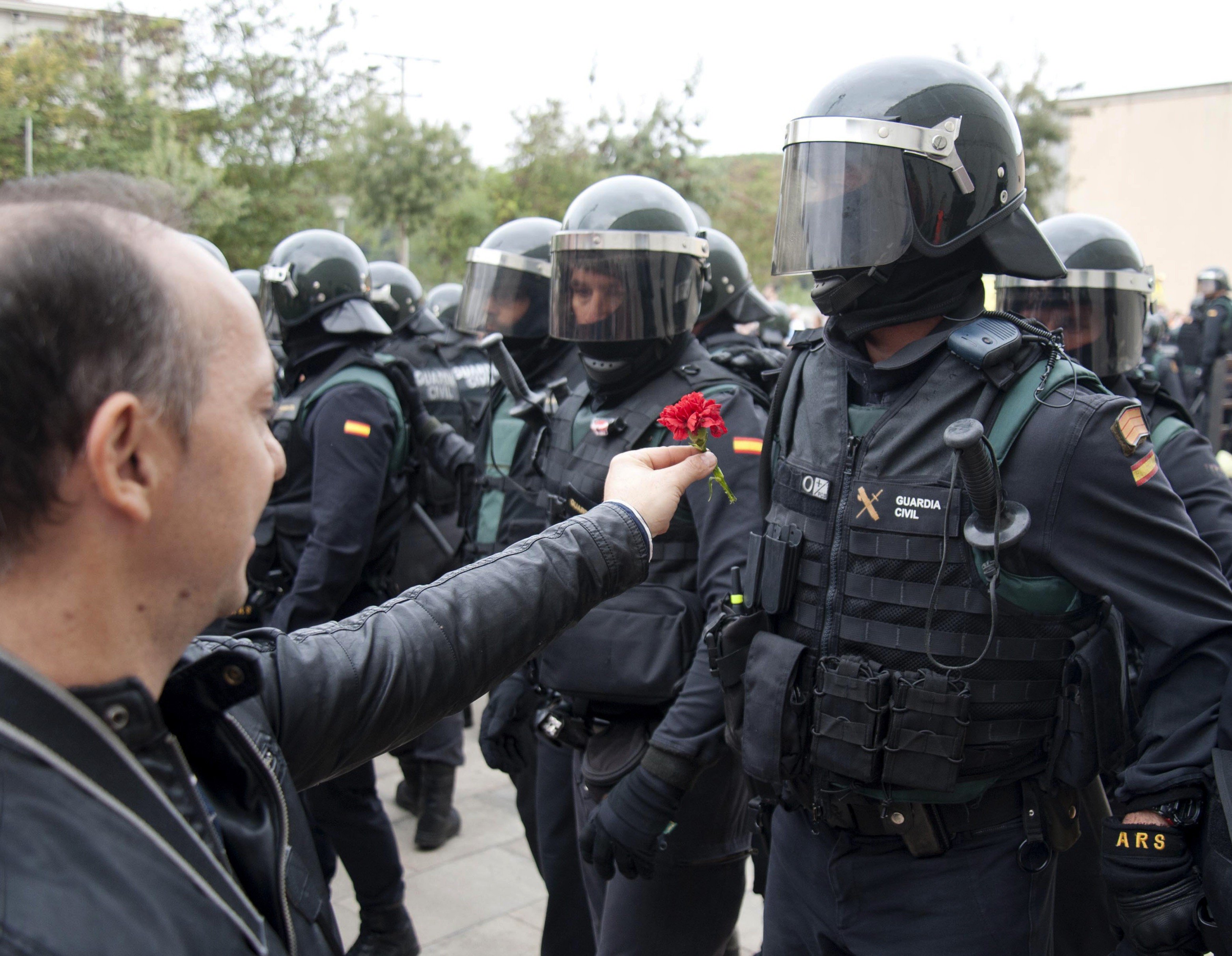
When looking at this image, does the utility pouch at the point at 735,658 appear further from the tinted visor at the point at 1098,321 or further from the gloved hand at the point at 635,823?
the tinted visor at the point at 1098,321

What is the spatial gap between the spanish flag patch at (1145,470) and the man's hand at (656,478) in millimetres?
738

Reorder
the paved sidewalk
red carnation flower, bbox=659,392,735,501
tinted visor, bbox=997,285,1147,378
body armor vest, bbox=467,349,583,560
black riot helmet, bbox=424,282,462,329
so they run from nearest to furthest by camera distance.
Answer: red carnation flower, bbox=659,392,735,501
tinted visor, bbox=997,285,1147,378
body armor vest, bbox=467,349,583,560
the paved sidewalk
black riot helmet, bbox=424,282,462,329

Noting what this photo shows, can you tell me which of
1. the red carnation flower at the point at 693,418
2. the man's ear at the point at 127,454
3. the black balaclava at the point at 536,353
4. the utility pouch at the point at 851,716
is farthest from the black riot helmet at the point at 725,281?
the man's ear at the point at 127,454

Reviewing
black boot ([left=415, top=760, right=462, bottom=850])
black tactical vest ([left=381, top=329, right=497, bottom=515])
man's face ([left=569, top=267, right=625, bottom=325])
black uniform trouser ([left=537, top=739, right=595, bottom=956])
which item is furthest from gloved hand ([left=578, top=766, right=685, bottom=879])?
black tactical vest ([left=381, top=329, right=497, bottom=515])

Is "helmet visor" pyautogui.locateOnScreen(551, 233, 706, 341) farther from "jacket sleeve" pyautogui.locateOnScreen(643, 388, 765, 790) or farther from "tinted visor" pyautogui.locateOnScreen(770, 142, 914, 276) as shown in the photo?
"tinted visor" pyautogui.locateOnScreen(770, 142, 914, 276)

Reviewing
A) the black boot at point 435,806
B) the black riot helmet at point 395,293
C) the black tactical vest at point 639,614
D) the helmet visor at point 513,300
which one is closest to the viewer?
the black tactical vest at point 639,614

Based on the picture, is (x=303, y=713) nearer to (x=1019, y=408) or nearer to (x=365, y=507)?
(x=1019, y=408)

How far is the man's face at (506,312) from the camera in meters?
4.68

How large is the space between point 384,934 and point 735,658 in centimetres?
221

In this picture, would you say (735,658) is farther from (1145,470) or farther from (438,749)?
(438,749)

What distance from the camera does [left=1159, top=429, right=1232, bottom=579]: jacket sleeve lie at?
2.79 meters

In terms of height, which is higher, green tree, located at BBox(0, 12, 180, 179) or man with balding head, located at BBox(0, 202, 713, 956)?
green tree, located at BBox(0, 12, 180, 179)

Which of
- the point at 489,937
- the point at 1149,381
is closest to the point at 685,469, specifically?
the point at 1149,381

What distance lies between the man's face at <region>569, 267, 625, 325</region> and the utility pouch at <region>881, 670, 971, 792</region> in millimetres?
1543
